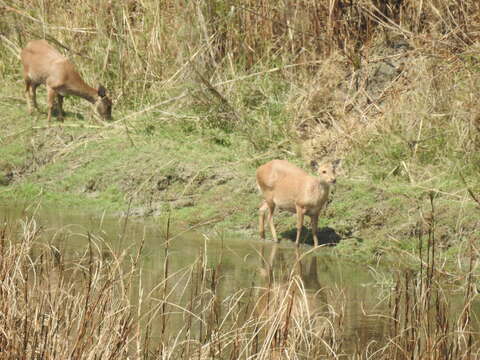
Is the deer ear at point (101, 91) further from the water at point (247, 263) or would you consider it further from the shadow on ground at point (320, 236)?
the shadow on ground at point (320, 236)

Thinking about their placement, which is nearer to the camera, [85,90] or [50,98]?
[50,98]

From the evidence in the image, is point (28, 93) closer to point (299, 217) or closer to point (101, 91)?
point (101, 91)

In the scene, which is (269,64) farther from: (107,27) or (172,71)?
(107,27)

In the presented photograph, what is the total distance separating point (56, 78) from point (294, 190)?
4.68m

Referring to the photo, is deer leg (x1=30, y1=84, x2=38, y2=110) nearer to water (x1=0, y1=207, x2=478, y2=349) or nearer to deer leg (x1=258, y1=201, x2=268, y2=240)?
water (x1=0, y1=207, x2=478, y2=349)

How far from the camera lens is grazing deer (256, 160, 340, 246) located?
952 cm

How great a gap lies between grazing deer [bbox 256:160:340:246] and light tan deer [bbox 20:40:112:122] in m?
3.60

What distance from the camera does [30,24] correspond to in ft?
48.8

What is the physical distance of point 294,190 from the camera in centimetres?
966

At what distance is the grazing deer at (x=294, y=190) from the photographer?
31.2ft

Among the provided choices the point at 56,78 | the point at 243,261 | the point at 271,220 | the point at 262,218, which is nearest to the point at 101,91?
the point at 56,78

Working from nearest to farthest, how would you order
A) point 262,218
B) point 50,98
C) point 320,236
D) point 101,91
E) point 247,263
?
1. point 247,263
2. point 320,236
3. point 262,218
4. point 101,91
5. point 50,98

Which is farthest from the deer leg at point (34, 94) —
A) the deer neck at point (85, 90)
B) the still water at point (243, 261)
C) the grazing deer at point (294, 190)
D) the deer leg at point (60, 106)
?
the grazing deer at point (294, 190)

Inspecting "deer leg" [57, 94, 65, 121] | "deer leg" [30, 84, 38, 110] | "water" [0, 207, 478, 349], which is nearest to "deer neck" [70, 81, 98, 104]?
"deer leg" [57, 94, 65, 121]
